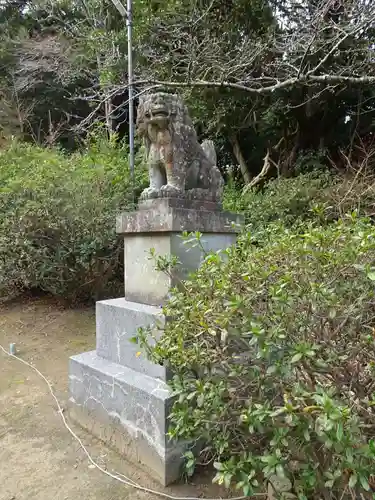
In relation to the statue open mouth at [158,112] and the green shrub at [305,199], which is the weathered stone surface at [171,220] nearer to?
the statue open mouth at [158,112]

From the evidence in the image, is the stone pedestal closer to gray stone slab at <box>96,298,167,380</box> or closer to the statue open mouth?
gray stone slab at <box>96,298,167,380</box>

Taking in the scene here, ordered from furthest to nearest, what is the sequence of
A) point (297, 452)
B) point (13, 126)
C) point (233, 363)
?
point (13, 126) < point (233, 363) < point (297, 452)

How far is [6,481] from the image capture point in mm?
2002

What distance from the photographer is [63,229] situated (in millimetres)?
4609

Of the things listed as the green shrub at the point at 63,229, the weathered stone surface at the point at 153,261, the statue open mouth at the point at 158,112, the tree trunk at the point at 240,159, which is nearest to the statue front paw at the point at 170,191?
the weathered stone surface at the point at 153,261

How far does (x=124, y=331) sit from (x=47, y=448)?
892 mm

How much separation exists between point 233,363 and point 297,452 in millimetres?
406

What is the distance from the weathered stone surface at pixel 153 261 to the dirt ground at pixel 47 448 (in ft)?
3.38

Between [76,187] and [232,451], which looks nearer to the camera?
[232,451]

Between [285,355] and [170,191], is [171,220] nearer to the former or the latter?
[170,191]

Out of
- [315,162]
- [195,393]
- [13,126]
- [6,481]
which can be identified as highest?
[13,126]

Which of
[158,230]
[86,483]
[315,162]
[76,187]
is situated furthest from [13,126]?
[86,483]

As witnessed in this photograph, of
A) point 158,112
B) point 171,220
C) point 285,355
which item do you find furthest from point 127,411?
point 158,112

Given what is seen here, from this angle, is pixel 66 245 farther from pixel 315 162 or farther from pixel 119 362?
pixel 315 162
